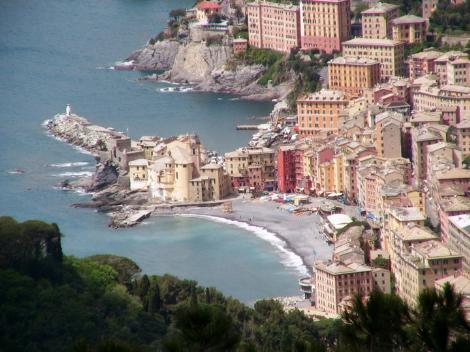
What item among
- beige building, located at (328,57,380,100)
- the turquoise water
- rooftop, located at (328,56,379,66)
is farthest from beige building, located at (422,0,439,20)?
the turquoise water

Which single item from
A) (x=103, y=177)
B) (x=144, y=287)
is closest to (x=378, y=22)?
(x=103, y=177)

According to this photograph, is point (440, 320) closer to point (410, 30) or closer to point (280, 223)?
point (280, 223)

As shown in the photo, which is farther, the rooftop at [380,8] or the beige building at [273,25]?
the beige building at [273,25]

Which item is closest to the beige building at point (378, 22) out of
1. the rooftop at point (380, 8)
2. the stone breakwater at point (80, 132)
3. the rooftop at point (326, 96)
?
the rooftop at point (380, 8)

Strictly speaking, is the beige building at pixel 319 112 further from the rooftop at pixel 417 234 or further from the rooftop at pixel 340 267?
the rooftop at pixel 340 267

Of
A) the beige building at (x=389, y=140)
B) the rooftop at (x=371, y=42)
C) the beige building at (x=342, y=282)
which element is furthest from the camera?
the rooftop at (x=371, y=42)

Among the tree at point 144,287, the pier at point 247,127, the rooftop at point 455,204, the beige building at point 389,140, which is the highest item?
the pier at point 247,127

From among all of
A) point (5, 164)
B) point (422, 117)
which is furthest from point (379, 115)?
point (5, 164)
